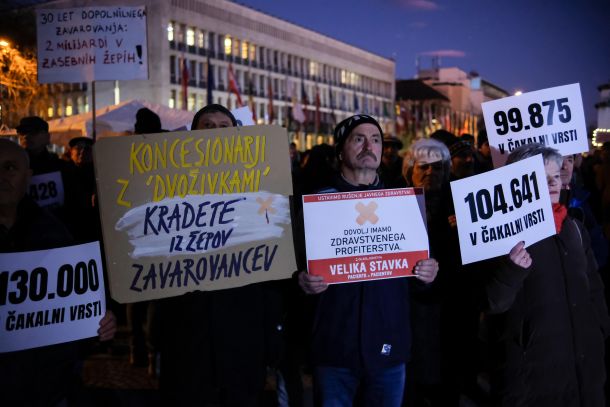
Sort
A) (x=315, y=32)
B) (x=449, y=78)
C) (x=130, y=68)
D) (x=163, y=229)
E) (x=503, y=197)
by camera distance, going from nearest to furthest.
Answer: (x=163, y=229), (x=503, y=197), (x=130, y=68), (x=315, y=32), (x=449, y=78)

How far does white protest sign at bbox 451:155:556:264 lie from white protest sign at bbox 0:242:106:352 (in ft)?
6.13

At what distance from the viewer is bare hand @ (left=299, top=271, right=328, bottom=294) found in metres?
3.22

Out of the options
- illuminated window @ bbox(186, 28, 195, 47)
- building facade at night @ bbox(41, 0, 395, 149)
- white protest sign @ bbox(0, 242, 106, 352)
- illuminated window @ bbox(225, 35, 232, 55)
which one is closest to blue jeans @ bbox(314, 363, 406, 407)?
white protest sign @ bbox(0, 242, 106, 352)

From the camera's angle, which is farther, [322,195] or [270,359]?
[270,359]

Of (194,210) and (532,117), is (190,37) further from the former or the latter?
(194,210)

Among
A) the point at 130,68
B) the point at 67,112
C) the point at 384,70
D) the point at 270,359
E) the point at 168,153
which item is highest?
the point at 384,70

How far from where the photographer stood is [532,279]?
131 inches

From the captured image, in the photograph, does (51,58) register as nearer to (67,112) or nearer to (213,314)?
(213,314)

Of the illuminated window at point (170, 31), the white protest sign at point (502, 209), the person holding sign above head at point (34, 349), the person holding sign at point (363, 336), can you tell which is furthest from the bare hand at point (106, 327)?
the illuminated window at point (170, 31)

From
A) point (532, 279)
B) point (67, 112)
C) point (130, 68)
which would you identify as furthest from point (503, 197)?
point (67, 112)

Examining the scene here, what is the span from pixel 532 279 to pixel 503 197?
46 cm

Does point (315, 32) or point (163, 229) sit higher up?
point (315, 32)

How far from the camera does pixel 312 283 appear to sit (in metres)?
3.22

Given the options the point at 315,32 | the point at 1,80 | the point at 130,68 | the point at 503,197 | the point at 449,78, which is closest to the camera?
the point at 503,197
